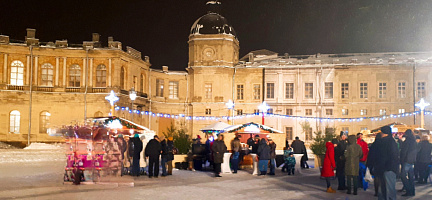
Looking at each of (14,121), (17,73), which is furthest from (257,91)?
(14,121)

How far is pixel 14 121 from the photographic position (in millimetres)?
41750

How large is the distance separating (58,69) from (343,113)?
28122 millimetres

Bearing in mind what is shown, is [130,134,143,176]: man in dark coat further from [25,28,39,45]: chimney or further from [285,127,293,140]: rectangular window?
[285,127,293,140]: rectangular window

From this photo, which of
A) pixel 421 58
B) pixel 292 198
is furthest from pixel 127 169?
pixel 421 58

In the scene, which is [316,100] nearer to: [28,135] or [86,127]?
[28,135]

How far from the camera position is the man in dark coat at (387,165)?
10.9m

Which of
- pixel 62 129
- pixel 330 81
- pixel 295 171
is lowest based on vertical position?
pixel 295 171

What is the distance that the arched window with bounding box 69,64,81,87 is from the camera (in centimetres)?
4406

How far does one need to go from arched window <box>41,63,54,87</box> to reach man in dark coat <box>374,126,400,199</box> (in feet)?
124

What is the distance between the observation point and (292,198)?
12.3 m

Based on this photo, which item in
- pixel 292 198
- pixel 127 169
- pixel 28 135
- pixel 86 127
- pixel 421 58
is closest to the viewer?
pixel 292 198

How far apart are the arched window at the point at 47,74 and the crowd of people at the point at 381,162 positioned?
34.5 metres

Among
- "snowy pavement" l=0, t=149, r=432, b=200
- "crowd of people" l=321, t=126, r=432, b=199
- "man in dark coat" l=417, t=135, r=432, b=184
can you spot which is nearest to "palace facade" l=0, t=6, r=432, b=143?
"snowy pavement" l=0, t=149, r=432, b=200

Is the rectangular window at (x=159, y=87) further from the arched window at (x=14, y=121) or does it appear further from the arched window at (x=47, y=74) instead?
the arched window at (x=14, y=121)
